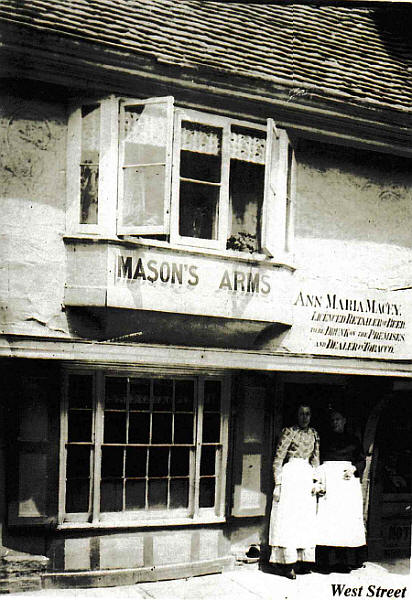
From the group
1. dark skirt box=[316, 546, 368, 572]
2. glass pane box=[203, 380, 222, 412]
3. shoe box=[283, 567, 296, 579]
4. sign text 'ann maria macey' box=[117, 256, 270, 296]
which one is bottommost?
shoe box=[283, 567, 296, 579]

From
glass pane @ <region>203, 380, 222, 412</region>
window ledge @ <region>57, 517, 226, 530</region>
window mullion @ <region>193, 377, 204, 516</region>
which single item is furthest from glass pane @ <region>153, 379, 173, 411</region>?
window ledge @ <region>57, 517, 226, 530</region>

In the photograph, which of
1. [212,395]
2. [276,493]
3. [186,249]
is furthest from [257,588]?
[186,249]

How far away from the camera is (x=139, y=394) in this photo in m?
6.64

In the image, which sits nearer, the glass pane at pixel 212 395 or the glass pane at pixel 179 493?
the glass pane at pixel 179 493

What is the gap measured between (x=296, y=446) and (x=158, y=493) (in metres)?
1.63

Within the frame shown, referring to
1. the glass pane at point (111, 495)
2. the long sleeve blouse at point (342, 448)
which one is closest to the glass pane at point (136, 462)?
the glass pane at point (111, 495)

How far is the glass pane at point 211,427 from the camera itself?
697 centimetres

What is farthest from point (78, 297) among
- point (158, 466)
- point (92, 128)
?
point (158, 466)

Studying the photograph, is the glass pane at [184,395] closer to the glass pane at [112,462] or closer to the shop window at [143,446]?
the shop window at [143,446]

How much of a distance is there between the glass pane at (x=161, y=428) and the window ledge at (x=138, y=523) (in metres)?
0.85

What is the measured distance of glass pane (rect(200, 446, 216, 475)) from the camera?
22.8 ft

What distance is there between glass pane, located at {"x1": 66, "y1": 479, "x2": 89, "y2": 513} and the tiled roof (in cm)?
431

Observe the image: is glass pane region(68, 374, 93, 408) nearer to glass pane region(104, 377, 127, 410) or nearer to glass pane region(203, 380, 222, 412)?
glass pane region(104, 377, 127, 410)

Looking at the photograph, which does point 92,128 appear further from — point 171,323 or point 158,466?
point 158,466
